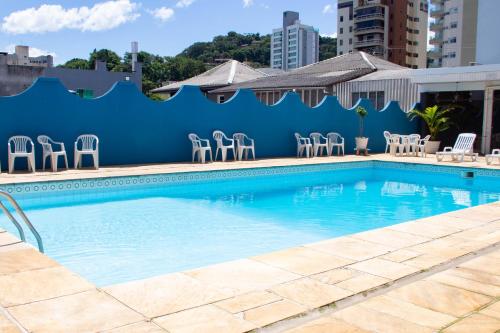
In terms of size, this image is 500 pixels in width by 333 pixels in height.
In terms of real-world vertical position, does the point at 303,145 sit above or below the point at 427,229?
above

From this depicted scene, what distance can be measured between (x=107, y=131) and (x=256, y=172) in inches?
138

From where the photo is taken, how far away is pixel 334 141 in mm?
15844

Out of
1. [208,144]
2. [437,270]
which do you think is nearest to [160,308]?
[437,270]

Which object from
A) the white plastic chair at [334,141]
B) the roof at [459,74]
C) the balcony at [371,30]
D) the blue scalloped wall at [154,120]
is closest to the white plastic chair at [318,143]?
Answer: the white plastic chair at [334,141]

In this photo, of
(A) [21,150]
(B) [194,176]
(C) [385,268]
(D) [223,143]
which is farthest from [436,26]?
(C) [385,268]

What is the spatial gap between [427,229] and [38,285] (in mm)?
4001

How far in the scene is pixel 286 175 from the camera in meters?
12.0

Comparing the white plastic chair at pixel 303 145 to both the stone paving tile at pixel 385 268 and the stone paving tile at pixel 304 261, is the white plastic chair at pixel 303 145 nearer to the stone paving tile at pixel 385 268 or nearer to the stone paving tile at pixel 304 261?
the stone paving tile at pixel 304 261

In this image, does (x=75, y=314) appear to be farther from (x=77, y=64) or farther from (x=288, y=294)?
(x=77, y=64)

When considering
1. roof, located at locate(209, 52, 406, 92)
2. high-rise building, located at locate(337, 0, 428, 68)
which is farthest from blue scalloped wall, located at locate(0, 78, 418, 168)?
high-rise building, located at locate(337, 0, 428, 68)

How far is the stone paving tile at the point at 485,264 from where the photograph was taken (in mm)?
4105

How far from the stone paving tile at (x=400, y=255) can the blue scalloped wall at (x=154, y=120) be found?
8.15 m

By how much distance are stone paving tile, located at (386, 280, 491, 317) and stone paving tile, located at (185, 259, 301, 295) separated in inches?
31.6

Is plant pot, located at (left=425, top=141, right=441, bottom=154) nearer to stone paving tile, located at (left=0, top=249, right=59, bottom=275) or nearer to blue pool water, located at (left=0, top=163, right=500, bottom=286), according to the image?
blue pool water, located at (left=0, top=163, right=500, bottom=286)
